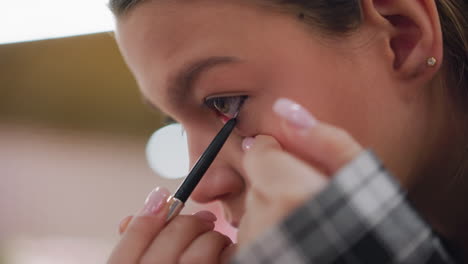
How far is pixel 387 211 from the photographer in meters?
0.36

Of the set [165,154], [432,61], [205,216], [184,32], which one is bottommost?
[165,154]

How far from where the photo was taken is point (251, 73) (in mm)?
529

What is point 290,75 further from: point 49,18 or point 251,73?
point 49,18

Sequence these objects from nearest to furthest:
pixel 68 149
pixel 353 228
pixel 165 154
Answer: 1. pixel 353 228
2. pixel 165 154
3. pixel 68 149

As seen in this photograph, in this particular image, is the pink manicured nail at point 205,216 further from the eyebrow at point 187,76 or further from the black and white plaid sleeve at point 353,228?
the black and white plaid sleeve at point 353,228

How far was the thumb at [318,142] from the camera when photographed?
1.24ft

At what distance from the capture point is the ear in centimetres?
57

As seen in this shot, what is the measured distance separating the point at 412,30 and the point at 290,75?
159 mm

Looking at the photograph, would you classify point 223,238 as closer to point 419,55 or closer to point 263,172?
point 263,172

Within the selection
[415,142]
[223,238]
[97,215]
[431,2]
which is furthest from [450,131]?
[97,215]

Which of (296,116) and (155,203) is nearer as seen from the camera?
(296,116)

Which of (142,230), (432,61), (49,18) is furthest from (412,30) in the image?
(49,18)

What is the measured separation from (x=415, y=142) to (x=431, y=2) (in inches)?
6.3

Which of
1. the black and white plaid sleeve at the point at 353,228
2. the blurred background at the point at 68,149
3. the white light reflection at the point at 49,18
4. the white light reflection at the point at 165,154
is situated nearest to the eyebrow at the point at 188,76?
the black and white plaid sleeve at the point at 353,228
